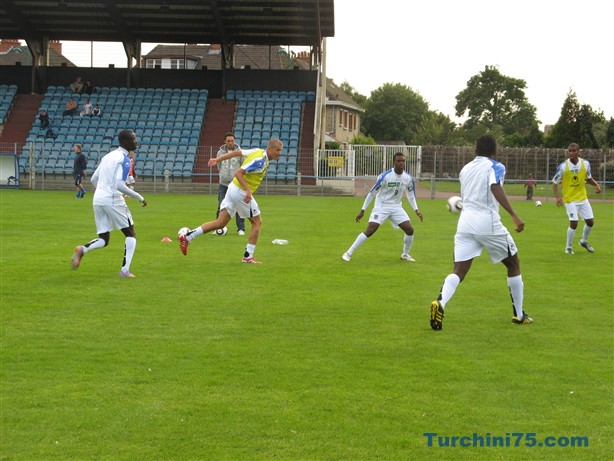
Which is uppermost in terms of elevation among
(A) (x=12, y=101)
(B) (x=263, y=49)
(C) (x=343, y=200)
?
(B) (x=263, y=49)

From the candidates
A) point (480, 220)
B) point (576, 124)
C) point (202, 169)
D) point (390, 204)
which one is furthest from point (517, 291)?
point (576, 124)

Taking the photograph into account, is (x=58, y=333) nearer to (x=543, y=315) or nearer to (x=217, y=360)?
(x=217, y=360)

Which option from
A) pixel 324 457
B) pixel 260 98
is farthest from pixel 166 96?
pixel 324 457

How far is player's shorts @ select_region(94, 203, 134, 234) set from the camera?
12.6 meters

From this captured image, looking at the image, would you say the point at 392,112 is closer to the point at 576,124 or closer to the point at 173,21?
the point at 576,124

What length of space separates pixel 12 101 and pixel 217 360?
45638 mm

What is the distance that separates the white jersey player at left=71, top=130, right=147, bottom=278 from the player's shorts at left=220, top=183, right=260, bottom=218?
1.96 m

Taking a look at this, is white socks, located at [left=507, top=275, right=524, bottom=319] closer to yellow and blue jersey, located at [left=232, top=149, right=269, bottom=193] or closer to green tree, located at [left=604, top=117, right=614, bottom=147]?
yellow and blue jersey, located at [left=232, top=149, right=269, bottom=193]

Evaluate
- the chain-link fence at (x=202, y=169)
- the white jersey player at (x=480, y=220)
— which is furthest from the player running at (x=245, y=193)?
the chain-link fence at (x=202, y=169)

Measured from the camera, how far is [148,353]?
26.2 ft

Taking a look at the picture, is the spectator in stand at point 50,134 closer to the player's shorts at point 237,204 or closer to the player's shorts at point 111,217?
the player's shorts at point 237,204

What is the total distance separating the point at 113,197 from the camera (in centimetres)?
1257

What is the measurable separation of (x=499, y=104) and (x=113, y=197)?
115 metres

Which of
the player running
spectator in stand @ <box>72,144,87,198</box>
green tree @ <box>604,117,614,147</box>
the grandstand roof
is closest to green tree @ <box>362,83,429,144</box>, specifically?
green tree @ <box>604,117,614,147</box>
